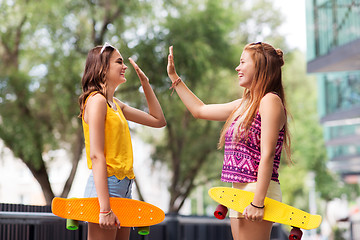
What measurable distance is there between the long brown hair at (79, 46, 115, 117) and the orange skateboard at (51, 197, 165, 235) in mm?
522

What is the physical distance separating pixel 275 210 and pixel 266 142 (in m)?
0.38

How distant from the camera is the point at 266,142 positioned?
2982mm

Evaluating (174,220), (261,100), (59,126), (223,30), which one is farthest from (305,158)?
(261,100)

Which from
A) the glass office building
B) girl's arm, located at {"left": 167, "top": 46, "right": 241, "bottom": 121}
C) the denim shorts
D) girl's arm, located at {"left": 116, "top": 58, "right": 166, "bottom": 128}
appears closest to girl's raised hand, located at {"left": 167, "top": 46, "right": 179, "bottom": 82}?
girl's arm, located at {"left": 167, "top": 46, "right": 241, "bottom": 121}

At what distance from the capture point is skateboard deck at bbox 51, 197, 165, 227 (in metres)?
2.88

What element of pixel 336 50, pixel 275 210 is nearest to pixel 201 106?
pixel 275 210

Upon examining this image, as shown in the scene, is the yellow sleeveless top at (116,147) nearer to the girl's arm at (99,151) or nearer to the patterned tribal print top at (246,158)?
the girl's arm at (99,151)

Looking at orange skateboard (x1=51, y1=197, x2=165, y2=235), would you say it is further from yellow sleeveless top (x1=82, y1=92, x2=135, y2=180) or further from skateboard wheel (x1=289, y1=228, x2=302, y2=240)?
skateboard wheel (x1=289, y1=228, x2=302, y2=240)

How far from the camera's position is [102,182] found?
2834mm

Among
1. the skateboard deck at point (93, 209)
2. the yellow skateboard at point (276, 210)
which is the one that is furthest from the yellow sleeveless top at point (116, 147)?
the yellow skateboard at point (276, 210)

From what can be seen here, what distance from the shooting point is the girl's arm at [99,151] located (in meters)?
2.83

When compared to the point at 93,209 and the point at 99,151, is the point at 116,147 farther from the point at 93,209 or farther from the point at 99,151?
the point at 93,209

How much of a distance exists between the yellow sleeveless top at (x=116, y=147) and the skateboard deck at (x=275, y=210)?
550mm

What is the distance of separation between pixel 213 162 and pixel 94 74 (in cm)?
2058
